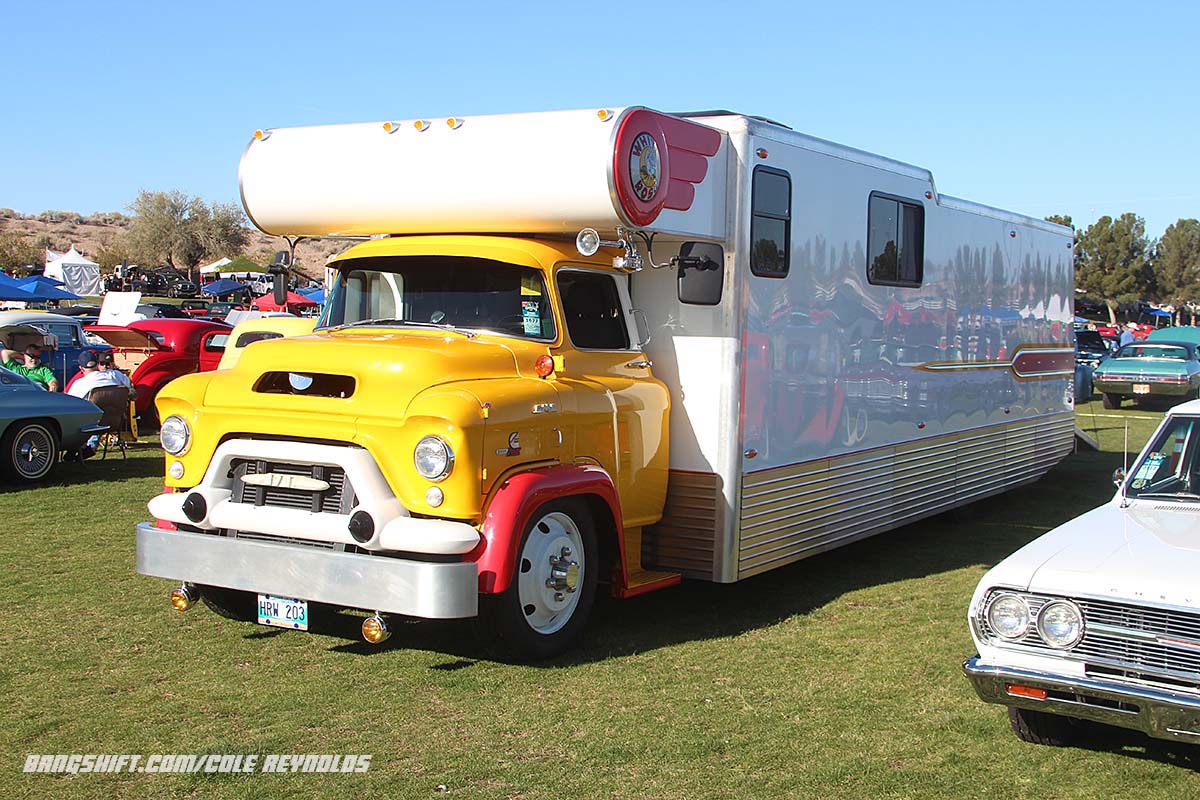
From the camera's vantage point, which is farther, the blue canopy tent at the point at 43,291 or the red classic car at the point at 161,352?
the blue canopy tent at the point at 43,291

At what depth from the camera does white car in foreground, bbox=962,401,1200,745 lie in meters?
4.87

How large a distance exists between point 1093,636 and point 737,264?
11.8 ft

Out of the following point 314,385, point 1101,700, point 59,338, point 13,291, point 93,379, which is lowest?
point 1101,700

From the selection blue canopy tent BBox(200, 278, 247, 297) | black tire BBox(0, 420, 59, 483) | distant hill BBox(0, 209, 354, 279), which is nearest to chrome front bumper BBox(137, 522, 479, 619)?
black tire BBox(0, 420, 59, 483)

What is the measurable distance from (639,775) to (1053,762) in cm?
189

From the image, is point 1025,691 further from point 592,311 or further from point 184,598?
point 184,598

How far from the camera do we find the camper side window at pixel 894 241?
970 cm

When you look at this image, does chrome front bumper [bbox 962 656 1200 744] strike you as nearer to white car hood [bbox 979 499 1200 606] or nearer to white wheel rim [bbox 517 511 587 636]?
white car hood [bbox 979 499 1200 606]

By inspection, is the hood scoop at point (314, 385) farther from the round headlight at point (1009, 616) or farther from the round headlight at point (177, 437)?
the round headlight at point (1009, 616)

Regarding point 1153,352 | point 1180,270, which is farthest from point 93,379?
point 1180,270

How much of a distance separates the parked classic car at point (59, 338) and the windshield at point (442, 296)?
12.2 meters

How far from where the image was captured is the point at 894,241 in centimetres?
1007

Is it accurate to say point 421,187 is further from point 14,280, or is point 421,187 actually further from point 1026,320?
point 14,280

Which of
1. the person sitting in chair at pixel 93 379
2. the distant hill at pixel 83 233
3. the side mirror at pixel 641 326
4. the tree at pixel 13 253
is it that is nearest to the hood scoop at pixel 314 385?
the side mirror at pixel 641 326
